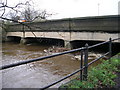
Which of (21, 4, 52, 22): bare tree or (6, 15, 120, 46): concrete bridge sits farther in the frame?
(6, 15, 120, 46): concrete bridge

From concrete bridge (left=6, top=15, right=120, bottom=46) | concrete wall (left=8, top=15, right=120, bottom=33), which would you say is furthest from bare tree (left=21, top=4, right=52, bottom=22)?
concrete wall (left=8, top=15, right=120, bottom=33)

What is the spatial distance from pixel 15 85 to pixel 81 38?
620 centimetres

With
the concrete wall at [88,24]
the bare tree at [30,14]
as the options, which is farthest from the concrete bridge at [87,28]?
the bare tree at [30,14]

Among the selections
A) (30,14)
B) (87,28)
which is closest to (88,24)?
(87,28)

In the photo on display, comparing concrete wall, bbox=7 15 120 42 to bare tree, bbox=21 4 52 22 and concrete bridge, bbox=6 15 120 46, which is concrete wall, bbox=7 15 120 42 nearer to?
concrete bridge, bbox=6 15 120 46

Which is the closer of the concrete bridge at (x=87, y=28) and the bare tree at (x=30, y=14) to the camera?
the bare tree at (x=30, y=14)

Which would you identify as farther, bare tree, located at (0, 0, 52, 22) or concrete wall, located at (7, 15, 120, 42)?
concrete wall, located at (7, 15, 120, 42)

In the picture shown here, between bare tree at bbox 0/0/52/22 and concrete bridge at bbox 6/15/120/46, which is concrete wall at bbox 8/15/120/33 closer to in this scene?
concrete bridge at bbox 6/15/120/46

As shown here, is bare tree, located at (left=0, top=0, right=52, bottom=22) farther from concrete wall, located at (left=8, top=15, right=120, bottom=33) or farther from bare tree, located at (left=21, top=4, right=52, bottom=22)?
concrete wall, located at (left=8, top=15, right=120, bottom=33)

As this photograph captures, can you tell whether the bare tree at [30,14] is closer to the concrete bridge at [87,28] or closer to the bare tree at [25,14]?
the bare tree at [25,14]

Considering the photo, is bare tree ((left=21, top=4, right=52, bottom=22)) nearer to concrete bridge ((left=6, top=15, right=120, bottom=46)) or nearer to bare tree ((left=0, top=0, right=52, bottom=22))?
bare tree ((left=0, top=0, right=52, bottom=22))

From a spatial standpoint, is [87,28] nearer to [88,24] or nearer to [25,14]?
[88,24]

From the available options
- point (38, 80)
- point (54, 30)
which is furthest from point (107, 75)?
point (54, 30)

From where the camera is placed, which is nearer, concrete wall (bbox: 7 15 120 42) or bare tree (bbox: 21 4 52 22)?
bare tree (bbox: 21 4 52 22)
